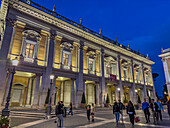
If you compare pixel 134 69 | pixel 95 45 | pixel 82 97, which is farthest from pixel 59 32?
pixel 134 69

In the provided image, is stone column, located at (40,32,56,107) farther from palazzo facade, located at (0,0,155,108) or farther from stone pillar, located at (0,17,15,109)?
stone pillar, located at (0,17,15,109)

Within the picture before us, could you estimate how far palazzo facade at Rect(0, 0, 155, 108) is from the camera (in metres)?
17.4

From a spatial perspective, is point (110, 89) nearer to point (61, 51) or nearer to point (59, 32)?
point (61, 51)

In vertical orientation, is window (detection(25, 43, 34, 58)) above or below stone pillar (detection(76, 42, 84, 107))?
above

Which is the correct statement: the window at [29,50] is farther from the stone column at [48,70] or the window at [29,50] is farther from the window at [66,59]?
the window at [66,59]

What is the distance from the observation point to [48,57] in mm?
20078

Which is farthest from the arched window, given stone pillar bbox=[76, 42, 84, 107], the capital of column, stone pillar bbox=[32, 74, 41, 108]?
stone pillar bbox=[76, 42, 84, 107]

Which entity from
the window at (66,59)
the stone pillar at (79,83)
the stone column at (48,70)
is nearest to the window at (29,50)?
the stone column at (48,70)

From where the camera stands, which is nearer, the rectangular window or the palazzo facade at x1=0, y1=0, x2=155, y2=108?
the palazzo facade at x1=0, y1=0, x2=155, y2=108

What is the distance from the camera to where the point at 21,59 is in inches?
695

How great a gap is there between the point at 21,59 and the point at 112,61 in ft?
67.5

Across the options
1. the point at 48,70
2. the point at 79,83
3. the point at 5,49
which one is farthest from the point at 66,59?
the point at 5,49

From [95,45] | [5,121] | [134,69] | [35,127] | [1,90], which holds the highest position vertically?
[95,45]

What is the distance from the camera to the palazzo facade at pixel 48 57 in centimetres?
1744
